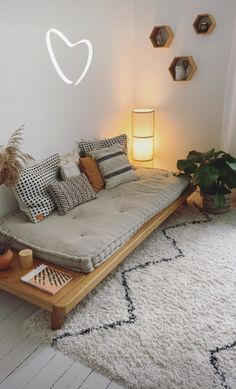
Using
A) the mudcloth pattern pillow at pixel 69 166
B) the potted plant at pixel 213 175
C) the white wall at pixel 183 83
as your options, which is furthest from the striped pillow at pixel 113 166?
the white wall at pixel 183 83

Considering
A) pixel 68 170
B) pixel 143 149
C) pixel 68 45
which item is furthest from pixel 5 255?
pixel 143 149

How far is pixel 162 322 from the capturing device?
81.0 inches

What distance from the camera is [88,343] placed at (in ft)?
6.31

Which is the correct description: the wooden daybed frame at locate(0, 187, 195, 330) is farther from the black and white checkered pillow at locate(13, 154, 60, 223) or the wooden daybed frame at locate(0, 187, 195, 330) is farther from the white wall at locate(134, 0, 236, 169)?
the white wall at locate(134, 0, 236, 169)

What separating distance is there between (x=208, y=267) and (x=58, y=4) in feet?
7.91

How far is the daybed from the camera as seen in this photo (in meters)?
2.12

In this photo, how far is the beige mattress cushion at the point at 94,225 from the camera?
2.23 metres

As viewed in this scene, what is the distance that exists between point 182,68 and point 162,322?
2.67 m

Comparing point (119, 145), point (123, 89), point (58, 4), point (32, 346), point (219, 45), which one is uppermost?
point (58, 4)

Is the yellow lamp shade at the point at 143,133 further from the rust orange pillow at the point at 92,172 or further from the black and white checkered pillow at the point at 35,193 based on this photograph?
the black and white checkered pillow at the point at 35,193

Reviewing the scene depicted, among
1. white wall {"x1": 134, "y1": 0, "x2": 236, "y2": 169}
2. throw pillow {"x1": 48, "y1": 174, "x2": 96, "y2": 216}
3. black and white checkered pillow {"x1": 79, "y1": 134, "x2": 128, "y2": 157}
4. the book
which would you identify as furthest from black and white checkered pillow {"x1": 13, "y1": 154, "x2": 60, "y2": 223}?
white wall {"x1": 134, "y1": 0, "x2": 236, "y2": 169}

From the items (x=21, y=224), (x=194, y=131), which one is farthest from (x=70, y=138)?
(x=194, y=131)

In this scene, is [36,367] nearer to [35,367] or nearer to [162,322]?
[35,367]

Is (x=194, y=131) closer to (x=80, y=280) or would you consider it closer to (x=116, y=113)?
(x=116, y=113)
